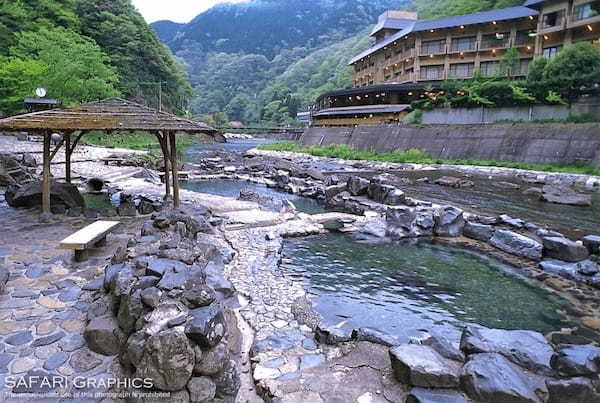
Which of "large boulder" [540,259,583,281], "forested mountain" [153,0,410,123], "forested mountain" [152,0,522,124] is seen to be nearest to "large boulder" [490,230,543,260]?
"large boulder" [540,259,583,281]

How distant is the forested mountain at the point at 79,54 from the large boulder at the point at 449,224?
25282 mm

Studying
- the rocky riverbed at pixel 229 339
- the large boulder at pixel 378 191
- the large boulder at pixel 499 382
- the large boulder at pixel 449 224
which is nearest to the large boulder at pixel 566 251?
the rocky riverbed at pixel 229 339

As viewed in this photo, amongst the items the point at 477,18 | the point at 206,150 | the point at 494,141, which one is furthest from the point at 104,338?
the point at 477,18

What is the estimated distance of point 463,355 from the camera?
4395mm

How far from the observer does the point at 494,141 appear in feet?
95.6

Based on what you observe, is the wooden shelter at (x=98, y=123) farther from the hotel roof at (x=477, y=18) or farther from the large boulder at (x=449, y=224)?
the hotel roof at (x=477, y=18)

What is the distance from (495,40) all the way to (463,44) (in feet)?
11.4

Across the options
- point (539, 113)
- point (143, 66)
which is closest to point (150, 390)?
point (539, 113)

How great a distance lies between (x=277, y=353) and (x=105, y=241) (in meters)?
4.68

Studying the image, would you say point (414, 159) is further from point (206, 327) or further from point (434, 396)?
point (206, 327)

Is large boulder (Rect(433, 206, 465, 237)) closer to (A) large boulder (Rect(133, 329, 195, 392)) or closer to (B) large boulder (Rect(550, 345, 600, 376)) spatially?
(B) large boulder (Rect(550, 345, 600, 376))

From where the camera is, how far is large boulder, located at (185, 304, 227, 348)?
147 inches

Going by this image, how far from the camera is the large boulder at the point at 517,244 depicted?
9.28 meters

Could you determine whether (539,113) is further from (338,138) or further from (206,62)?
(206,62)
